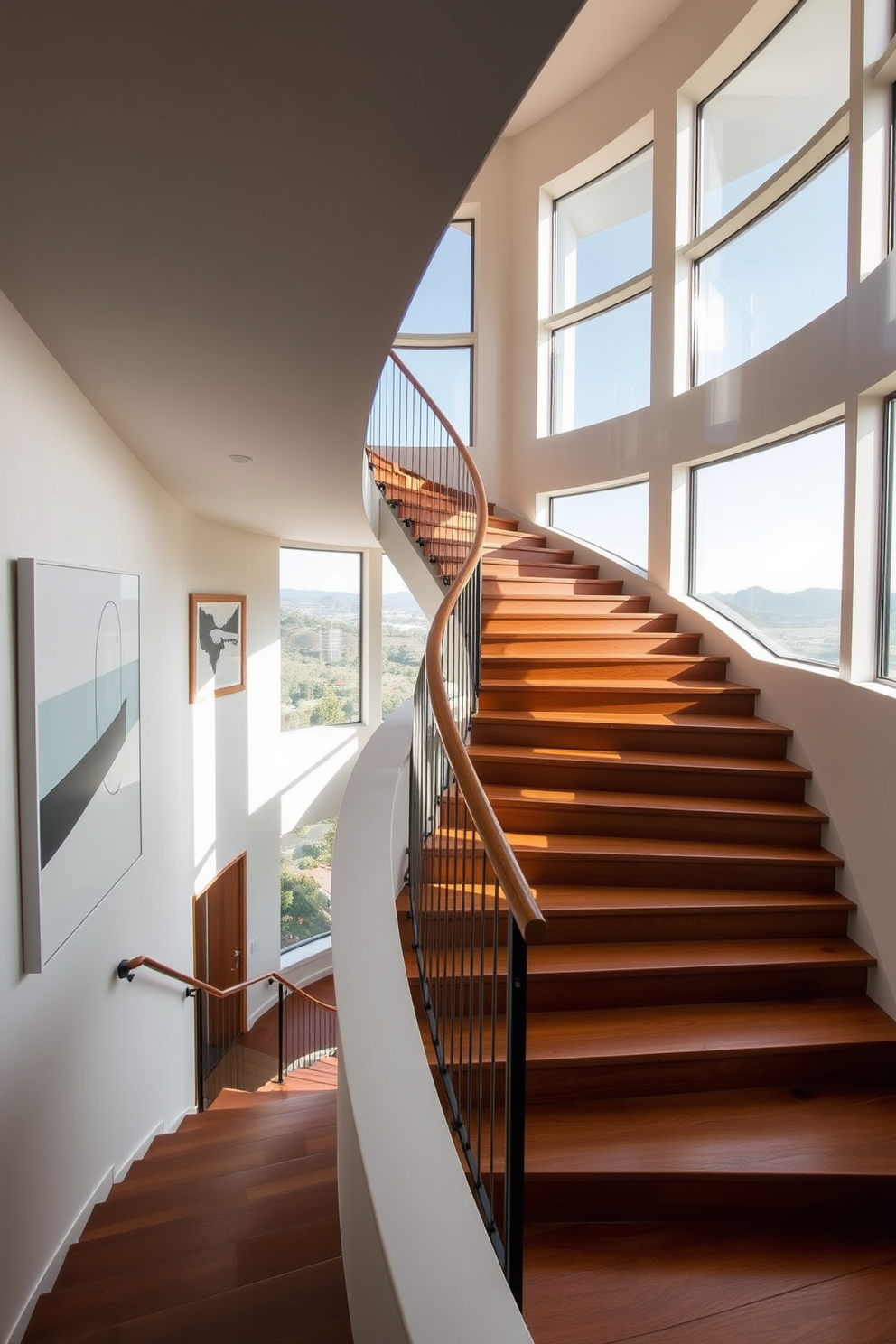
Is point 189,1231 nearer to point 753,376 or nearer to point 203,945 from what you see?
point 203,945

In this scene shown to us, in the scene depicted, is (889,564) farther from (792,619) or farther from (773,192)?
(773,192)

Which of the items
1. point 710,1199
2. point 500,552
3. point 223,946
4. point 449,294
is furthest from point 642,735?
point 449,294

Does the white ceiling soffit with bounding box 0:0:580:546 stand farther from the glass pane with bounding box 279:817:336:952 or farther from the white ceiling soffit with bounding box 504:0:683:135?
the glass pane with bounding box 279:817:336:952

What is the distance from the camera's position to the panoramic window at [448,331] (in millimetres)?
8617

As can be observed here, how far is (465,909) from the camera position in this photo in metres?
2.73

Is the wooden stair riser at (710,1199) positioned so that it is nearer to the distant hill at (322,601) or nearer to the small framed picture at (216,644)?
the small framed picture at (216,644)

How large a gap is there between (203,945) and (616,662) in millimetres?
4492

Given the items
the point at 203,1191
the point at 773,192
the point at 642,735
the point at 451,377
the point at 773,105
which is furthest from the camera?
the point at 451,377

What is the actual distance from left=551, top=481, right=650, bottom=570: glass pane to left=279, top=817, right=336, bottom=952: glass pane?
4543 millimetres

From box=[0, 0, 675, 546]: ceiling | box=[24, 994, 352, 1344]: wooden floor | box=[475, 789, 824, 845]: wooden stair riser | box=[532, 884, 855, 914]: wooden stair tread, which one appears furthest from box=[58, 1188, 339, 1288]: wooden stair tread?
box=[0, 0, 675, 546]: ceiling

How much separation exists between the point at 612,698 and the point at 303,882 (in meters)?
5.78

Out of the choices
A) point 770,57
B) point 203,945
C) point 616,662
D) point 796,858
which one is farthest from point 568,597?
point 203,945

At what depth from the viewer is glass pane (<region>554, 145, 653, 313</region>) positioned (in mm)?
6816

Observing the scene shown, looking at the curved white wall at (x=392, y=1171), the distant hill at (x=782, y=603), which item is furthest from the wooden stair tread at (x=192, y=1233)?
the distant hill at (x=782, y=603)
